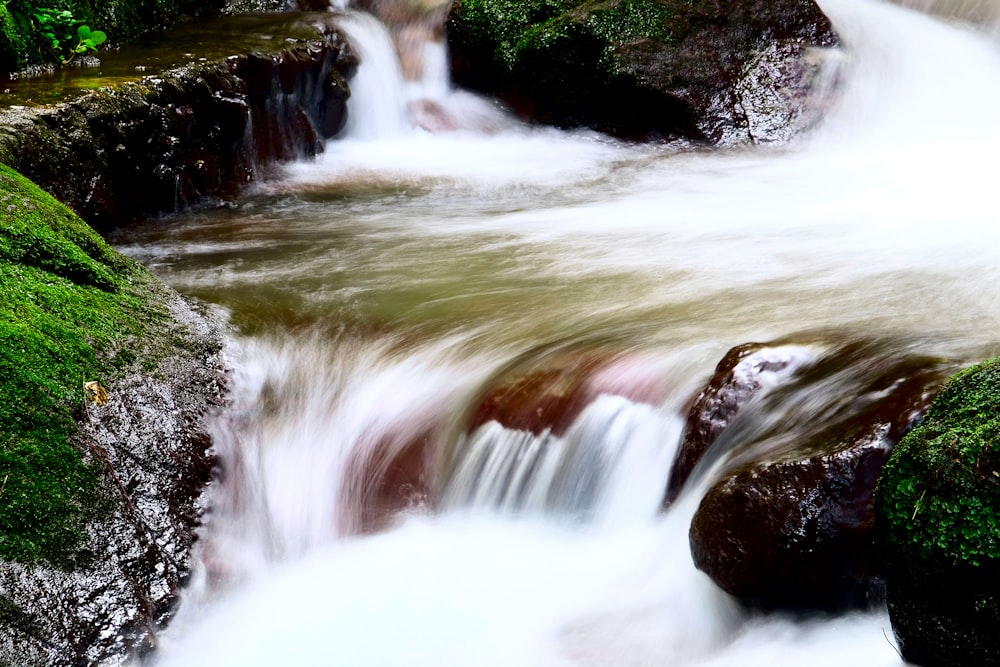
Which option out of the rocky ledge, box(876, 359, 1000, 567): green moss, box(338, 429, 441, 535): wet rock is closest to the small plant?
the rocky ledge

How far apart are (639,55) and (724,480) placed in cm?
658

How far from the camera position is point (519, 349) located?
4453mm

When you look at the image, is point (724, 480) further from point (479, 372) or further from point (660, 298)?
point (660, 298)

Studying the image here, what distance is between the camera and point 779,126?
28.2 ft

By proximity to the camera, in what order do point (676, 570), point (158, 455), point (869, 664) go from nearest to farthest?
point (869, 664)
point (676, 570)
point (158, 455)

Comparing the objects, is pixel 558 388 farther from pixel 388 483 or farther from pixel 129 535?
pixel 129 535

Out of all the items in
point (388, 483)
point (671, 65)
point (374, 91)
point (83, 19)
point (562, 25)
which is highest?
point (83, 19)

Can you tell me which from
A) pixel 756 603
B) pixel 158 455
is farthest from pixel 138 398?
pixel 756 603

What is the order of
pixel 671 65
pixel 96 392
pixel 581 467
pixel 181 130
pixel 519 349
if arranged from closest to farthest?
1. pixel 96 392
2. pixel 581 467
3. pixel 519 349
4. pixel 181 130
5. pixel 671 65

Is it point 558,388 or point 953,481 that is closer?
point 953,481

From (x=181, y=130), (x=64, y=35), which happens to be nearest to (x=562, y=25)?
(x=181, y=130)

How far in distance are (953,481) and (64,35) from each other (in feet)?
23.7

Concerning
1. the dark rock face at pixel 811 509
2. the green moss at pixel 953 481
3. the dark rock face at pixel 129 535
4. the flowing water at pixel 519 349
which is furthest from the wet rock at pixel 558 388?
the green moss at pixel 953 481

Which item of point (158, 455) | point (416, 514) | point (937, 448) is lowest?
point (416, 514)
